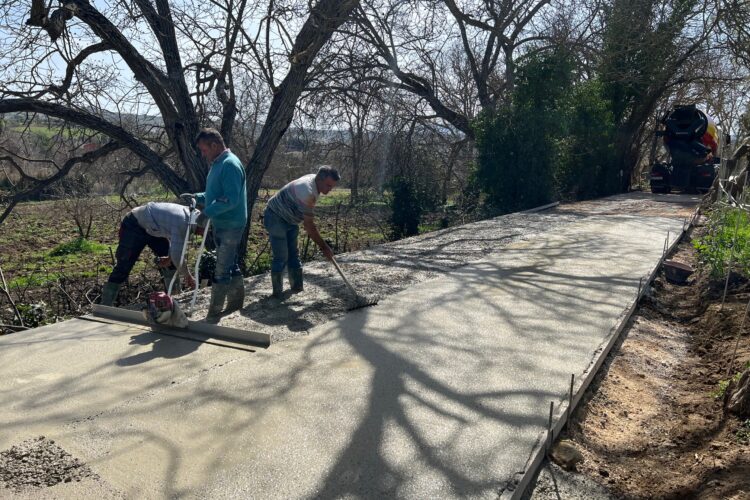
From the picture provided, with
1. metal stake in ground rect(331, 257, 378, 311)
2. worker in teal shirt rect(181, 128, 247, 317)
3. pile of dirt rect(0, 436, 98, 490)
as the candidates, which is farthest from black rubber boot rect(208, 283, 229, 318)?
pile of dirt rect(0, 436, 98, 490)

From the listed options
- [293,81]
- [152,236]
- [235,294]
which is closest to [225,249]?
[235,294]

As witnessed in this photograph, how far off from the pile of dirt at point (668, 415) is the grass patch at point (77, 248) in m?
13.9

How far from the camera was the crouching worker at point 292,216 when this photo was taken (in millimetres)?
5383

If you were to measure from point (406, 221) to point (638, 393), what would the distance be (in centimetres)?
1048

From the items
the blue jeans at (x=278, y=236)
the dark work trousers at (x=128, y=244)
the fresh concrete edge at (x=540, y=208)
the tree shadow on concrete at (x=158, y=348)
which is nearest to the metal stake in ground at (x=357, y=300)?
the blue jeans at (x=278, y=236)

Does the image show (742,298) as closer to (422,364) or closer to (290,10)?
(422,364)

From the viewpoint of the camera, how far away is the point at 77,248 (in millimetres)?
15570

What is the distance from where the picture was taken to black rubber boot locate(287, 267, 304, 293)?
609 centimetres

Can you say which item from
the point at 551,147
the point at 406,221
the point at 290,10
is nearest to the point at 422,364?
the point at 290,10

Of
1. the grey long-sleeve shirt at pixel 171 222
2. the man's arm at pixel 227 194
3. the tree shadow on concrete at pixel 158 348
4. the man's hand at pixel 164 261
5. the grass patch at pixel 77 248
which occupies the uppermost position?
the man's arm at pixel 227 194

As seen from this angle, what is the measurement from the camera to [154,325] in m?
4.89

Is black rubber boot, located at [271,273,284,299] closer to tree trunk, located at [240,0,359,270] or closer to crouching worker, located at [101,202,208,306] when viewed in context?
crouching worker, located at [101,202,208,306]

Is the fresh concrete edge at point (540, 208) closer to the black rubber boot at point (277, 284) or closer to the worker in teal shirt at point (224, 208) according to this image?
the black rubber boot at point (277, 284)

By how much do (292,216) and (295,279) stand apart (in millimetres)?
831
